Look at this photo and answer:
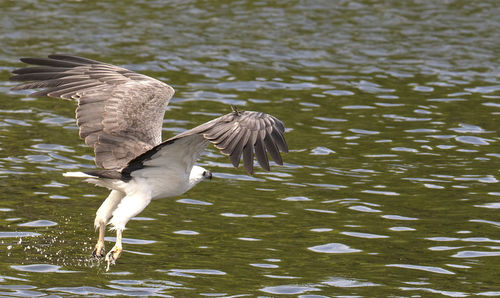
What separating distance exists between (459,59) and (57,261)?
11.9 meters

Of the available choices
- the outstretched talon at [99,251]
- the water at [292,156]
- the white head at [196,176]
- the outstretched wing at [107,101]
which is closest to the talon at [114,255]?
the water at [292,156]

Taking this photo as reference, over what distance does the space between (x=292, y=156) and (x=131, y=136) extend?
15.3ft

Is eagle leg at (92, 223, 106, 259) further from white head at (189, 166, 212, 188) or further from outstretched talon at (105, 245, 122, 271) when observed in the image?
white head at (189, 166, 212, 188)

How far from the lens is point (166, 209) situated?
1250cm

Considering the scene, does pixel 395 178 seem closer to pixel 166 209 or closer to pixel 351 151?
pixel 351 151

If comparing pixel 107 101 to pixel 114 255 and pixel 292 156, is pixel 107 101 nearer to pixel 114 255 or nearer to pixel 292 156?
pixel 114 255

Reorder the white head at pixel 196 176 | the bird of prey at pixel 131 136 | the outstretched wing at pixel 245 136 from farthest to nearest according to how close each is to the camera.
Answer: the white head at pixel 196 176 → the bird of prey at pixel 131 136 → the outstretched wing at pixel 245 136

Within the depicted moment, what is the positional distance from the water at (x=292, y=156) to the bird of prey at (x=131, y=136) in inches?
31.1

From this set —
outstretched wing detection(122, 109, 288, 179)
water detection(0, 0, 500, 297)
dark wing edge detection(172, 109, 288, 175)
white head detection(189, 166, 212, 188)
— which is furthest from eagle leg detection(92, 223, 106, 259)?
dark wing edge detection(172, 109, 288, 175)

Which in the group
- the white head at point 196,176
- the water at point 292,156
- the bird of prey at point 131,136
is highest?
the bird of prey at point 131,136

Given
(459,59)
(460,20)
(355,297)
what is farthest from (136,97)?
(460,20)

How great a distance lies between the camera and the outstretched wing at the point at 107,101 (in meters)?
10.2

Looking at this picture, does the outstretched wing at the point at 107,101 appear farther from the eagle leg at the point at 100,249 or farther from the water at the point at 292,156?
the water at the point at 292,156

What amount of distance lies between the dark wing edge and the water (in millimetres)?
1742
